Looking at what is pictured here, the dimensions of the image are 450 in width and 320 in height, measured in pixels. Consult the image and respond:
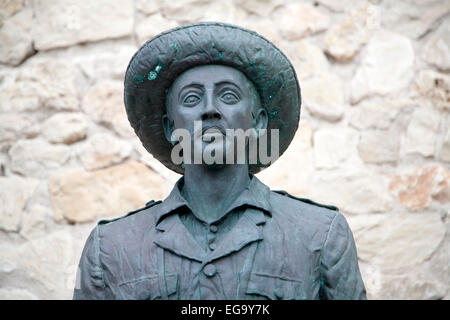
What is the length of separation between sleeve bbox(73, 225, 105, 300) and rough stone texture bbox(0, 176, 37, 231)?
2.00m

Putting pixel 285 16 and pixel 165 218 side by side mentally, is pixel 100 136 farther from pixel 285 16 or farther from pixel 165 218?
pixel 165 218

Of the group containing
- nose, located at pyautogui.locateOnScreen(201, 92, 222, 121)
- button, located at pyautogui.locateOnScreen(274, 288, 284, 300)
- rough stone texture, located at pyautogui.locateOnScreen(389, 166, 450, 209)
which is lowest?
button, located at pyautogui.locateOnScreen(274, 288, 284, 300)

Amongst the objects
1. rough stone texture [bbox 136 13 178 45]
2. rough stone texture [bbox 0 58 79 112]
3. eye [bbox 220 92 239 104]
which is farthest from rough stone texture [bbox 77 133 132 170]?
eye [bbox 220 92 239 104]

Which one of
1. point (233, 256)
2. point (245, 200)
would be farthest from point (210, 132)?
point (233, 256)

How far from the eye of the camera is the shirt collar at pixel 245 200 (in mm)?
2621

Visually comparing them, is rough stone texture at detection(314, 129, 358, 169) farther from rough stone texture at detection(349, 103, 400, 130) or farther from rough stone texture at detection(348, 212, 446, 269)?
rough stone texture at detection(348, 212, 446, 269)

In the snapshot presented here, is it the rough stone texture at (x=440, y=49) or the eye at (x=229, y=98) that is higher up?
the rough stone texture at (x=440, y=49)

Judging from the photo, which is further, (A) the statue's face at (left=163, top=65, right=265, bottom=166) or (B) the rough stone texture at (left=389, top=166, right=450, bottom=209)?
(B) the rough stone texture at (left=389, top=166, right=450, bottom=209)

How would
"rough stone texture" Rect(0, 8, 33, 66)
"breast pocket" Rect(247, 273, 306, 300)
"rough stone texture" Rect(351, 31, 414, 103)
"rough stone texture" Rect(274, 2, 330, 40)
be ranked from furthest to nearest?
"rough stone texture" Rect(0, 8, 33, 66) → "rough stone texture" Rect(274, 2, 330, 40) → "rough stone texture" Rect(351, 31, 414, 103) → "breast pocket" Rect(247, 273, 306, 300)

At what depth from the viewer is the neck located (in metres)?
2.66

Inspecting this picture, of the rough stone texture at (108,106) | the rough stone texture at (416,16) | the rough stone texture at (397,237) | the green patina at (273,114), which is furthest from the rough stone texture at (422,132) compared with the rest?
the green patina at (273,114)

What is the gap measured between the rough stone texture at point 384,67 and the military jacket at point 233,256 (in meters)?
2.00

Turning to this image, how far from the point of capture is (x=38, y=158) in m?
4.63

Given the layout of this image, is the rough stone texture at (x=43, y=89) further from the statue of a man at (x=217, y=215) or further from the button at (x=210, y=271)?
the button at (x=210, y=271)
